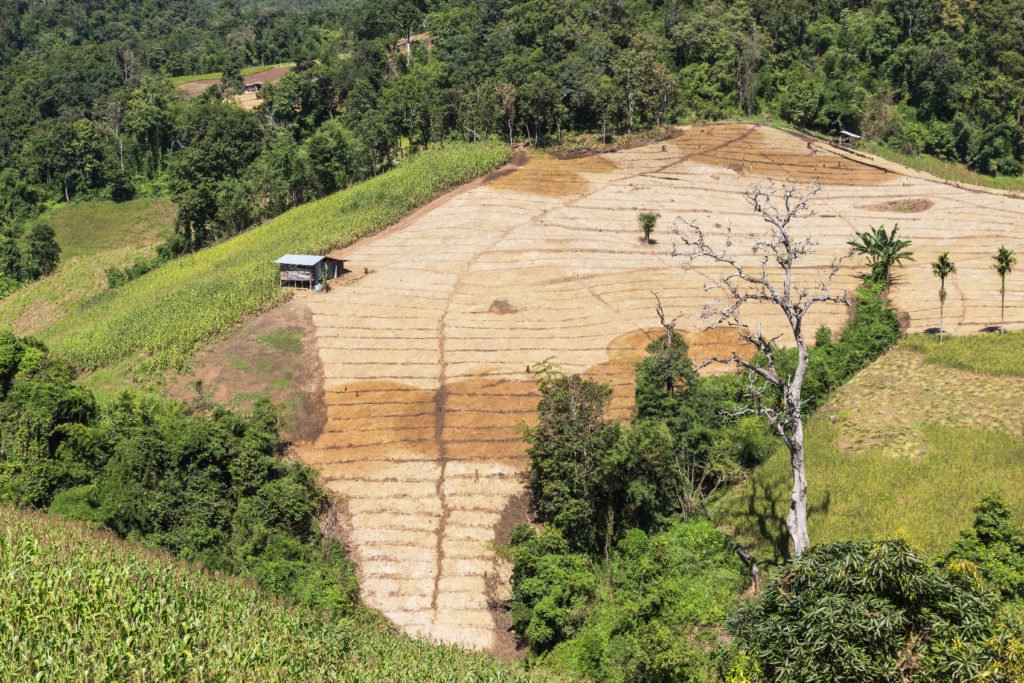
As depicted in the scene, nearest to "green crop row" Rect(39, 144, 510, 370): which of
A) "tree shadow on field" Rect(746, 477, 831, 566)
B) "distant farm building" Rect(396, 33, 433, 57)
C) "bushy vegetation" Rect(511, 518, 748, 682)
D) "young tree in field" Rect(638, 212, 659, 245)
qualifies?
"young tree in field" Rect(638, 212, 659, 245)

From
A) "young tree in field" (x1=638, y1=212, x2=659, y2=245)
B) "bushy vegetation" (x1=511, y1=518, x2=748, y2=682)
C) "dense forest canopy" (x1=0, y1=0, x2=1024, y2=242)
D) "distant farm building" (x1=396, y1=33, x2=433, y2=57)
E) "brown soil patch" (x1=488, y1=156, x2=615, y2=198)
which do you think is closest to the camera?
"bushy vegetation" (x1=511, y1=518, x2=748, y2=682)

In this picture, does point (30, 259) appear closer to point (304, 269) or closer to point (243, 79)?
point (304, 269)

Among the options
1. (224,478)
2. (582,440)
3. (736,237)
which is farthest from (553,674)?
(736,237)

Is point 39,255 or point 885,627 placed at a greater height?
point 885,627

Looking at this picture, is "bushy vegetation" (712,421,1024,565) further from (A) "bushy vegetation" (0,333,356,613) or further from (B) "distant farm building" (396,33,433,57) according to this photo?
(B) "distant farm building" (396,33,433,57)

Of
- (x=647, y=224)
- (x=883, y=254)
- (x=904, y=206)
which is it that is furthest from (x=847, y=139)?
(x=883, y=254)

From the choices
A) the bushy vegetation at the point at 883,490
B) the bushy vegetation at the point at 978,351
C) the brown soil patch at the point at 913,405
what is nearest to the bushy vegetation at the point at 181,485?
the bushy vegetation at the point at 883,490

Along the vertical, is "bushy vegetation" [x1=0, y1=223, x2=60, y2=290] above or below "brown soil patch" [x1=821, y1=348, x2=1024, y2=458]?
below
